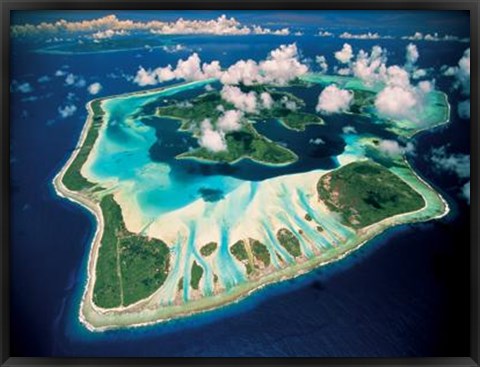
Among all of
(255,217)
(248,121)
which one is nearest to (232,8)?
(248,121)

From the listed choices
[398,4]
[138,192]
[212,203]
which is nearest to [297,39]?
[398,4]

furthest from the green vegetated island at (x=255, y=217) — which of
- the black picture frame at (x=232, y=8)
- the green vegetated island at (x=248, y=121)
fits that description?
the black picture frame at (x=232, y=8)

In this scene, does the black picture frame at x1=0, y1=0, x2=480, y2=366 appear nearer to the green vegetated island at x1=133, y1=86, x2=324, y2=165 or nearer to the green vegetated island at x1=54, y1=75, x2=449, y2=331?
the green vegetated island at x1=54, y1=75, x2=449, y2=331

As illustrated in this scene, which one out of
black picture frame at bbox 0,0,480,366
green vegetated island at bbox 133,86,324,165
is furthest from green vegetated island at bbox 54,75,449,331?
black picture frame at bbox 0,0,480,366

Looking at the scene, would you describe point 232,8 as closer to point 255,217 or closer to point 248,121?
point 248,121

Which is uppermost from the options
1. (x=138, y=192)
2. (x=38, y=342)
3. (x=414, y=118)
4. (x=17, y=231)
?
(x=414, y=118)

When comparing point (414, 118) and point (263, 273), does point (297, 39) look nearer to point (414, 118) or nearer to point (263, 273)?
point (414, 118)
